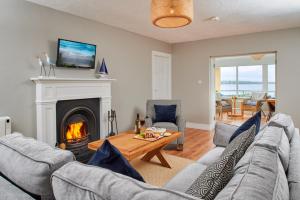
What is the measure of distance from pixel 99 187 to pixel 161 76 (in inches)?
213

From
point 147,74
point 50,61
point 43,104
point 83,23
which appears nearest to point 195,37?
point 147,74

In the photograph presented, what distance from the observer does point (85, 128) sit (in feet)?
12.9

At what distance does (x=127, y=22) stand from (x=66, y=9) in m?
1.18

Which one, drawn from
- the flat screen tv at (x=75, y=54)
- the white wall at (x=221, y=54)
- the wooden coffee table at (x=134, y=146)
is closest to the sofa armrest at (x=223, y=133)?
the wooden coffee table at (x=134, y=146)

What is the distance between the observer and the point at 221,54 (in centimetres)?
562

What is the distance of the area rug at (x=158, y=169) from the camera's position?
9.22ft

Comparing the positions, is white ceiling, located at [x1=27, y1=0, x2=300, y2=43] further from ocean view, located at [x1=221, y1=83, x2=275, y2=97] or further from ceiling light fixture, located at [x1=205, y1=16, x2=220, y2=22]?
ocean view, located at [x1=221, y1=83, x2=275, y2=97]

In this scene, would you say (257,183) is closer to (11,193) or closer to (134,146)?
(11,193)

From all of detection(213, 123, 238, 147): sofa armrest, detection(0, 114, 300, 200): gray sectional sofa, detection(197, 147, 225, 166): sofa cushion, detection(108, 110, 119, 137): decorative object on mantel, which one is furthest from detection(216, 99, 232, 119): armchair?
detection(0, 114, 300, 200): gray sectional sofa

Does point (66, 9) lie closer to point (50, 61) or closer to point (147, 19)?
point (50, 61)

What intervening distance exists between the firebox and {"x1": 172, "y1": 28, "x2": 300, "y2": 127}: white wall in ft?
9.96

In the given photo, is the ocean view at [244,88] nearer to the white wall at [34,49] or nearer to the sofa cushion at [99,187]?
the white wall at [34,49]

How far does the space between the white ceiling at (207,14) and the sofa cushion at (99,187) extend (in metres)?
2.85

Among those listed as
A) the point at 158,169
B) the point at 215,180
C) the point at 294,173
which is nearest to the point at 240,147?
the point at 294,173
